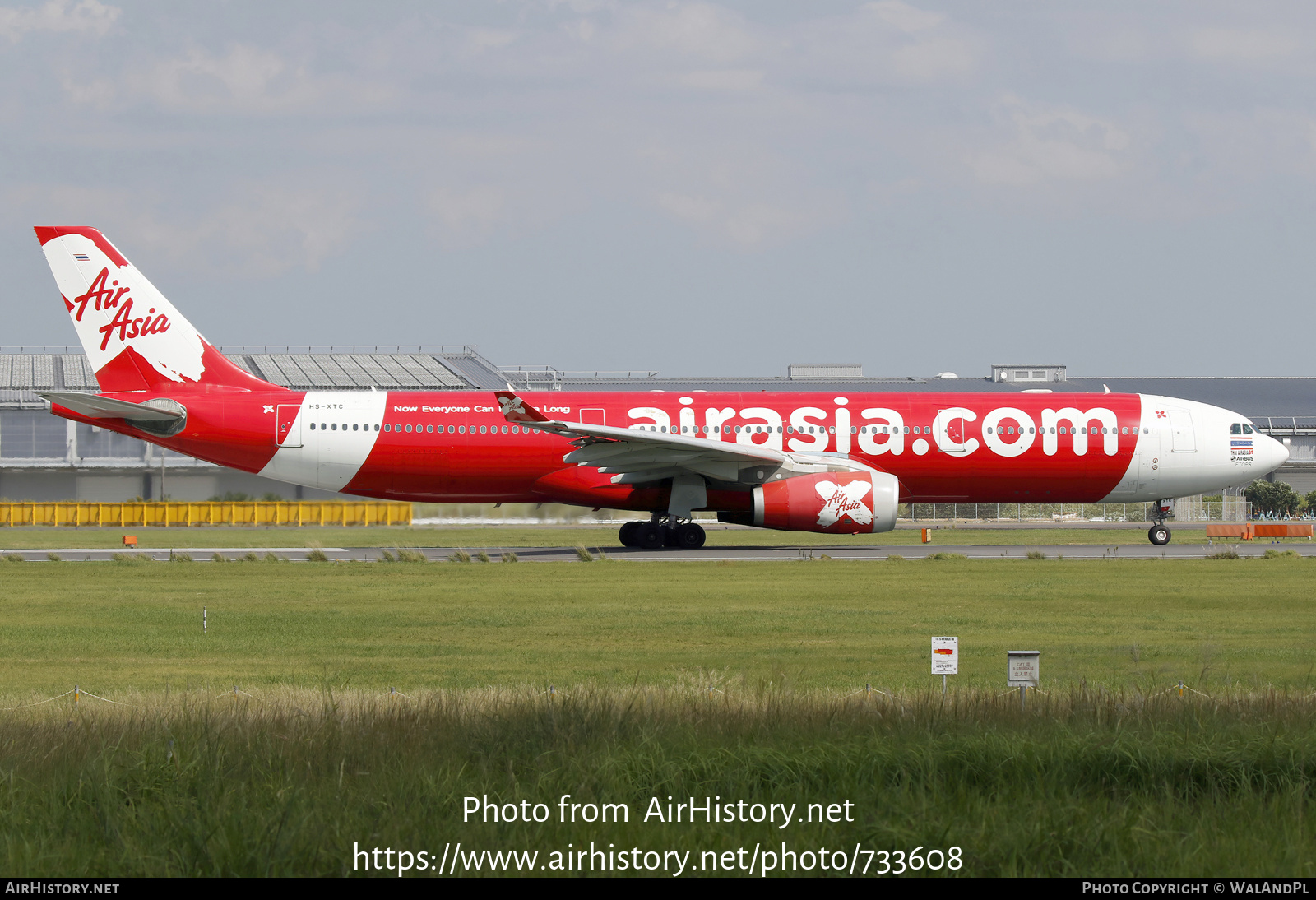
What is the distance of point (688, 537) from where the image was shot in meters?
31.6

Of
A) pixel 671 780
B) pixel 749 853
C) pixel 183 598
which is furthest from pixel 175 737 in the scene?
pixel 183 598

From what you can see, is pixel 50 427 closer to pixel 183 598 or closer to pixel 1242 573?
pixel 183 598

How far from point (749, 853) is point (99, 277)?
1159 inches

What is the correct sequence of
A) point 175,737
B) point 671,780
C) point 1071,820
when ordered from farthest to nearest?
point 175,737 < point 671,780 < point 1071,820

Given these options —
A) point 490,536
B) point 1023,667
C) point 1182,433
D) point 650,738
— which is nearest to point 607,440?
point 490,536

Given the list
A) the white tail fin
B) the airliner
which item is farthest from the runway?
the white tail fin

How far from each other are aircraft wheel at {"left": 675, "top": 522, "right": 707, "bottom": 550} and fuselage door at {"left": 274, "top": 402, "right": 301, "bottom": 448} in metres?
10.2

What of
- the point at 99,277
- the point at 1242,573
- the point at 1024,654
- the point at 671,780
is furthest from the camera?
the point at 99,277

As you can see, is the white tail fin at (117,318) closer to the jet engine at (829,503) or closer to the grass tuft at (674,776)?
the jet engine at (829,503)

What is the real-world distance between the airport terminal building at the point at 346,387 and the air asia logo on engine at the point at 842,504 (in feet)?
106

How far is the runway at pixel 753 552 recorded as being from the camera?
96.4 feet

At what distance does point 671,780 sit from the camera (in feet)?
24.0

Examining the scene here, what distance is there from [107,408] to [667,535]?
1442cm

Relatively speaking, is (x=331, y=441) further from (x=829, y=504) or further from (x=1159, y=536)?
(x=1159, y=536)
